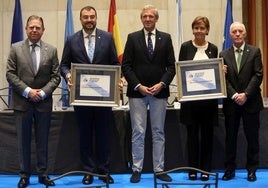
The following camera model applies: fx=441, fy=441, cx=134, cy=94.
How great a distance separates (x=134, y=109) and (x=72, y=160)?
1.22m

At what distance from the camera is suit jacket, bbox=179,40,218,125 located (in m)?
4.82

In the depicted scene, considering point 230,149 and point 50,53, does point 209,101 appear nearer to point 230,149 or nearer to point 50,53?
point 230,149

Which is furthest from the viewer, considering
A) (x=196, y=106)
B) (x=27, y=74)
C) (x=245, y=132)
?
(x=245, y=132)

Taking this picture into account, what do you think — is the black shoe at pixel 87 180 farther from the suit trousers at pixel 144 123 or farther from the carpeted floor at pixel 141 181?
the suit trousers at pixel 144 123

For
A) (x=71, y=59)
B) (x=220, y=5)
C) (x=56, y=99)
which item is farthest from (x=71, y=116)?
(x=220, y=5)

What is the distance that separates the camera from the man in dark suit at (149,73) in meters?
4.77

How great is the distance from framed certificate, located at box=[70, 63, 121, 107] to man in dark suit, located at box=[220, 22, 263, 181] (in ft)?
4.08

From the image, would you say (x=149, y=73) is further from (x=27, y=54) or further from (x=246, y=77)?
(x=27, y=54)

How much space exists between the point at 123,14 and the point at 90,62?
464 cm

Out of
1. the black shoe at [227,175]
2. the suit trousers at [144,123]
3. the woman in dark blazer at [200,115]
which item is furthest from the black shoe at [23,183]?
the black shoe at [227,175]

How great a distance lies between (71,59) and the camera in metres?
4.85

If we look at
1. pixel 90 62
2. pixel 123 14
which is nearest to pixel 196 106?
pixel 90 62

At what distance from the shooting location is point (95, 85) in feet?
15.7

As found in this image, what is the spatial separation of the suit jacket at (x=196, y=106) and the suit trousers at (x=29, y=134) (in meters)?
1.50
